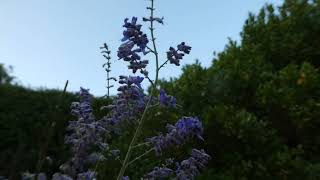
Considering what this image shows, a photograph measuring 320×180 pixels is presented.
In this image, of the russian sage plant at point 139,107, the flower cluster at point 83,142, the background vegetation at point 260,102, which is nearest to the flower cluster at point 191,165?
the russian sage plant at point 139,107

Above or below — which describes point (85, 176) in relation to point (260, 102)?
below

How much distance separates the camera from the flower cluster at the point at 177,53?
403 cm

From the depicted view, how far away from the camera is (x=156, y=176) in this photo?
4.10m

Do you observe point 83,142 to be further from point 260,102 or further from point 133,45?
point 260,102

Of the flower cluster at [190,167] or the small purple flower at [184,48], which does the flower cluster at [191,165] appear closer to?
the flower cluster at [190,167]

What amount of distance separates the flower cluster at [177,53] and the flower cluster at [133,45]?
17 cm

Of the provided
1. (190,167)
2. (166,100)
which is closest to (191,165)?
(190,167)

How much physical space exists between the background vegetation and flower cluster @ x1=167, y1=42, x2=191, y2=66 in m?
2.09

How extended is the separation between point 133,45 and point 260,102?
414 cm

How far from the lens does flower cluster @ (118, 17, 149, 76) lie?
12.8 feet

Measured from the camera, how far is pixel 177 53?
13.3ft

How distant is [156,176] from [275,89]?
12.6 ft

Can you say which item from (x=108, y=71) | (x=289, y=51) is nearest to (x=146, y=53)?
(x=108, y=71)

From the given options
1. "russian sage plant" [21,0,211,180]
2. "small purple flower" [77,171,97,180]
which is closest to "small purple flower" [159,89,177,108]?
"russian sage plant" [21,0,211,180]
